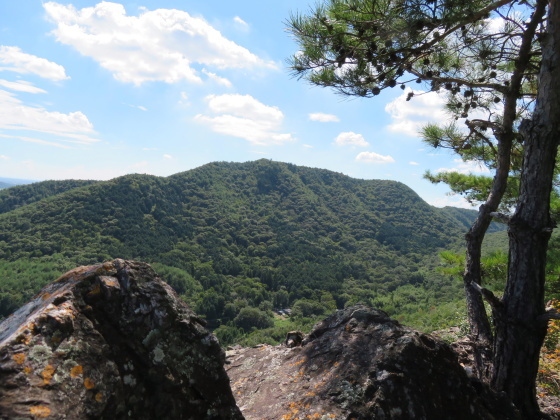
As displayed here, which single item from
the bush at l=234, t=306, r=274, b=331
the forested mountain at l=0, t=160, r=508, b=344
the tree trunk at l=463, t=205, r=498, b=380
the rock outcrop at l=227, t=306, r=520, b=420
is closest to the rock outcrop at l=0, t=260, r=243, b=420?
the rock outcrop at l=227, t=306, r=520, b=420

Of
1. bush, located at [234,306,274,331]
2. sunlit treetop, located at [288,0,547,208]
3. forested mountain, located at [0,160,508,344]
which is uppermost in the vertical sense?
sunlit treetop, located at [288,0,547,208]

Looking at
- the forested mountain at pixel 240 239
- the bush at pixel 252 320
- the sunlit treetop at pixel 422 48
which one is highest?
the sunlit treetop at pixel 422 48

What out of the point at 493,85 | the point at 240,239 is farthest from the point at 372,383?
the point at 240,239

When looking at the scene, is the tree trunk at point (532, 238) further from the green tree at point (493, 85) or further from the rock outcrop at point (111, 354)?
the rock outcrop at point (111, 354)

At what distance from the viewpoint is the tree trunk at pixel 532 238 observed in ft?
11.3

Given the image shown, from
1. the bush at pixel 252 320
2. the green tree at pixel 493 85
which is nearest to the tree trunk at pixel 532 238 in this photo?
the green tree at pixel 493 85

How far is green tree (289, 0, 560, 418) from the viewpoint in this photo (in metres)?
3.48

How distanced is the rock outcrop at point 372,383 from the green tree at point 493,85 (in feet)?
2.58

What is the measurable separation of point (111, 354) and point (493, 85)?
5724 mm

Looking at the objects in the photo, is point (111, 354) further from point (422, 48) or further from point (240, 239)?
point (240, 239)

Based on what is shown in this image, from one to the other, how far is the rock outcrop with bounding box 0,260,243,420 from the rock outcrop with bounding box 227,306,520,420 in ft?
2.97

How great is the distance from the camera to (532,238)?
3475mm

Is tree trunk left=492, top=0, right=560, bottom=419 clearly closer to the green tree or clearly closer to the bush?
the green tree

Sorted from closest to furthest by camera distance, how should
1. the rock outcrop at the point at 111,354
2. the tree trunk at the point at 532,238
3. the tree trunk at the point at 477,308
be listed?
1. the rock outcrop at the point at 111,354
2. the tree trunk at the point at 532,238
3. the tree trunk at the point at 477,308
